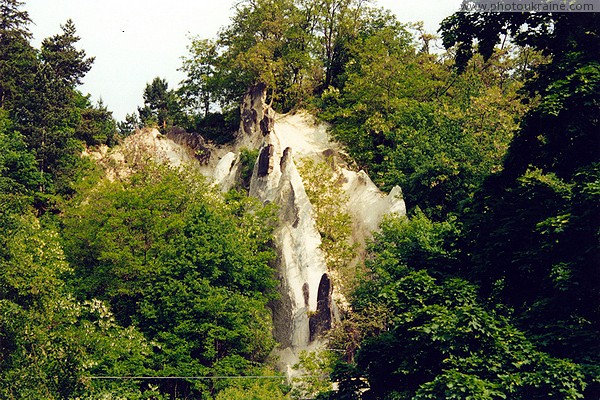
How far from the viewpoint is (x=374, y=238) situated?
32438mm

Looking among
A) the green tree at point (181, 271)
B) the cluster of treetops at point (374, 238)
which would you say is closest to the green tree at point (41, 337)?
the cluster of treetops at point (374, 238)

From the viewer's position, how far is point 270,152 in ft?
125

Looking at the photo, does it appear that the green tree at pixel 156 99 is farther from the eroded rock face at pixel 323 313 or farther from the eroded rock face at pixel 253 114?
the eroded rock face at pixel 323 313

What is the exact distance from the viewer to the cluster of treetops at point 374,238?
38.5ft

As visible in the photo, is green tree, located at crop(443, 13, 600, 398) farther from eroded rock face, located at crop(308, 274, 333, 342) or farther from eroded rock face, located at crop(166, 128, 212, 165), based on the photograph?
eroded rock face, located at crop(166, 128, 212, 165)

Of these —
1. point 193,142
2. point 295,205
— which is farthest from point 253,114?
point 295,205

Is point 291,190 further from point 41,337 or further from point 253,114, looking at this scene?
point 41,337

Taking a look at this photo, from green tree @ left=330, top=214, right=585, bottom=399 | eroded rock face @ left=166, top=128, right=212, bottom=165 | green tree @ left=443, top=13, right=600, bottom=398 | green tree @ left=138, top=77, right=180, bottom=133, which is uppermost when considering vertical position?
green tree @ left=138, top=77, right=180, bottom=133

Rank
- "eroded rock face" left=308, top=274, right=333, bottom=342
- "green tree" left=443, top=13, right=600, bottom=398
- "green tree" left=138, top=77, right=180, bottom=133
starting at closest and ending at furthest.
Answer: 1. "green tree" left=443, top=13, right=600, bottom=398
2. "eroded rock face" left=308, top=274, right=333, bottom=342
3. "green tree" left=138, top=77, right=180, bottom=133

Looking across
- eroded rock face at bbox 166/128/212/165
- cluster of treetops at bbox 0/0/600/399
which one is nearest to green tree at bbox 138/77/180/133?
cluster of treetops at bbox 0/0/600/399

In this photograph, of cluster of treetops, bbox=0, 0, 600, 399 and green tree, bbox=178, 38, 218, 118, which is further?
green tree, bbox=178, 38, 218, 118

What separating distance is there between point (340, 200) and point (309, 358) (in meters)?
9.29

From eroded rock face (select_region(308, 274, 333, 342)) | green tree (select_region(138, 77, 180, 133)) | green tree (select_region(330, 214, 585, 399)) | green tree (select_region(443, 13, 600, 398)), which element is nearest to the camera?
green tree (select_region(330, 214, 585, 399))

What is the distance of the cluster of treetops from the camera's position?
11734 millimetres
